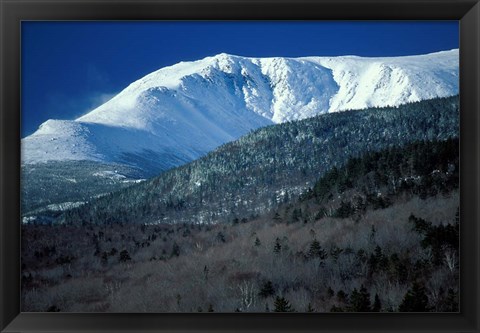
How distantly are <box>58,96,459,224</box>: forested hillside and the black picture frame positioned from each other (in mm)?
428

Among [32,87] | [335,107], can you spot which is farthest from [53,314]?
[335,107]

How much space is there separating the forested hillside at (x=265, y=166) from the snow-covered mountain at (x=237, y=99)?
0.45ft

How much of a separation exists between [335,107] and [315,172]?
611 millimetres

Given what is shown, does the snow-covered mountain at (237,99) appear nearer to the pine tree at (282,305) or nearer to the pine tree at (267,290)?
the pine tree at (267,290)

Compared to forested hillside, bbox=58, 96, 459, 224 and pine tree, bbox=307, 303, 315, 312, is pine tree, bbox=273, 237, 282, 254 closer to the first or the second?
forested hillside, bbox=58, 96, 459, 224

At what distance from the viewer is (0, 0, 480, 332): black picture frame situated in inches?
122

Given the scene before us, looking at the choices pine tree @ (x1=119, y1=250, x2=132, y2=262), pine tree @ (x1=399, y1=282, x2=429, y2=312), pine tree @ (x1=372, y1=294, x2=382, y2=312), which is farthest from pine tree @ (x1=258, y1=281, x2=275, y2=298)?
pine tree @ (x1=119, y1=250, x2=132, y2=262)

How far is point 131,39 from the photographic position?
3.68 metres

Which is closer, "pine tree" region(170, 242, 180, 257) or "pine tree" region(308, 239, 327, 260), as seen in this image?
"pine tree" region(308, 239, 327, 260)

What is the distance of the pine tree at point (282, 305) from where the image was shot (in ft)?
10.9

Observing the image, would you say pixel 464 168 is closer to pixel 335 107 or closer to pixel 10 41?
pixel 335 107

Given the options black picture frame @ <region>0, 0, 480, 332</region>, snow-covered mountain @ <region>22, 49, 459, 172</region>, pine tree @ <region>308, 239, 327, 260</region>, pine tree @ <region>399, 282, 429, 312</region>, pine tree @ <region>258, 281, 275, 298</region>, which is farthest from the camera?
snow-covered mountain @ <region>22, 49, 459, 172</region>
